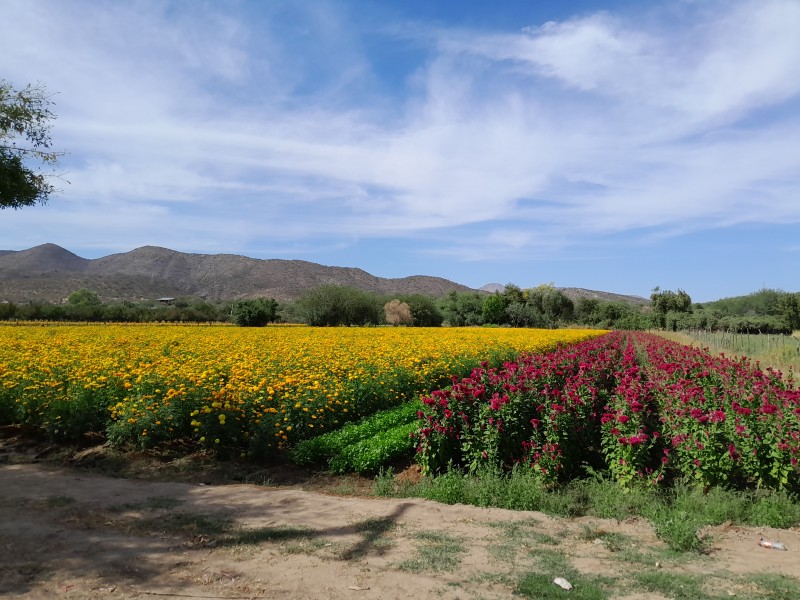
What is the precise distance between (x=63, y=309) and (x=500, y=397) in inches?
2061

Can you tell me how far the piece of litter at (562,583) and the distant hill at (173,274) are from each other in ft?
279

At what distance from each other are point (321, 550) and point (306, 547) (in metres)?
0.15

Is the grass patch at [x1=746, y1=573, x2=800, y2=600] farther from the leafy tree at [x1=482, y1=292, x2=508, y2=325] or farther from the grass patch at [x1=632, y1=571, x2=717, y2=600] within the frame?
the leafy tree at [x1=482, y1=292, x2=508, y2=325]

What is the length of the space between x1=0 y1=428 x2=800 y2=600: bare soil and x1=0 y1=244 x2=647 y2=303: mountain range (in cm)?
8098

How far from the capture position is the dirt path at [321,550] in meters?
4.02

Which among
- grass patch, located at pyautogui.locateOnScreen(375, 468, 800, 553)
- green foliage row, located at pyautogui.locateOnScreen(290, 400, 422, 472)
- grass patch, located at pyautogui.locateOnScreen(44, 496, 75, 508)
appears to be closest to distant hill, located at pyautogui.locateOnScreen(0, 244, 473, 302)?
green foliage row, located at pyautogui.locateOnScreen(290, 400, 422, 472)

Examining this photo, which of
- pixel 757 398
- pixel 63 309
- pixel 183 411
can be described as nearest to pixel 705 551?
pixel 757 398

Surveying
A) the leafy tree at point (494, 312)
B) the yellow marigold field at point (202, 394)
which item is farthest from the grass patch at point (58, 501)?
the leafy tree at point (494, 312)

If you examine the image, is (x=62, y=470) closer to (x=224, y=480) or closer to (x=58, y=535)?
(x=224, y=480)

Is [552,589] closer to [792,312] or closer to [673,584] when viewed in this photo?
[673,584]

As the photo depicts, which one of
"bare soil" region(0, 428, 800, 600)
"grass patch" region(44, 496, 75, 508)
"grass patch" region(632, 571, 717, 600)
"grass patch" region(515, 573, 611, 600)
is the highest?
"grass patch" region(632, 571, 717, 600)

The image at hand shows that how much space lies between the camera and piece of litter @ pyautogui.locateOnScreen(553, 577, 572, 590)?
3.97 meters

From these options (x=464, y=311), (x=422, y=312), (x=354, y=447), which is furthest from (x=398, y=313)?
(x=354, y=447)

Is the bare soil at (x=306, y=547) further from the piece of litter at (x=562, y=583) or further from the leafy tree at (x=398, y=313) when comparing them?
the leafy tree at (x=398, y=313)
